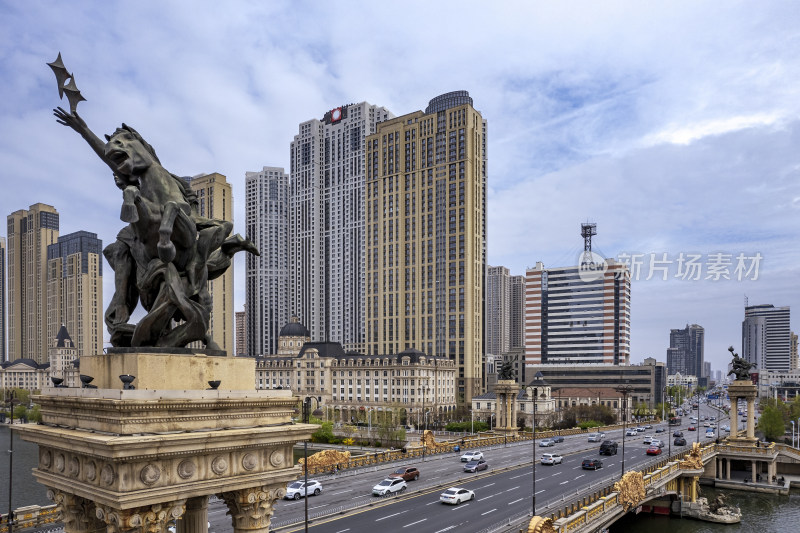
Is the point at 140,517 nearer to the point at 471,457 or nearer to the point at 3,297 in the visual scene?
the point at 471,457

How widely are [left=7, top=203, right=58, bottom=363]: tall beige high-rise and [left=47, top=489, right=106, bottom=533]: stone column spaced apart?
18867 cm

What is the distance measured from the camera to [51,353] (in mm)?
151000

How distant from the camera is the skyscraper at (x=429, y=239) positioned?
136m

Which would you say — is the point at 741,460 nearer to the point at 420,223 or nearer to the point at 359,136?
the point at 420,223

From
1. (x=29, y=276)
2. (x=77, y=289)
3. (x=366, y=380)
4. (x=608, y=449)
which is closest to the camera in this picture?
(x=608, y=449)

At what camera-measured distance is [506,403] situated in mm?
73500

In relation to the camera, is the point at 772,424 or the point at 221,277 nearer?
the point at 772,424

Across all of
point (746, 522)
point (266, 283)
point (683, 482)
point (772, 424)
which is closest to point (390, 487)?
point (683, 482)

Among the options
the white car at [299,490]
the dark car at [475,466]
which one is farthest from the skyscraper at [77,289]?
the white car at [299,490]

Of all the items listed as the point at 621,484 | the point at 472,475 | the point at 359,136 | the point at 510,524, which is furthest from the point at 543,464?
the point at 359,136

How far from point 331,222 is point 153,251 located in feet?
589

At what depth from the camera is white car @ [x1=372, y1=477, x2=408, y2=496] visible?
127 feet

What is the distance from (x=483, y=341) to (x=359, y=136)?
2998 inches

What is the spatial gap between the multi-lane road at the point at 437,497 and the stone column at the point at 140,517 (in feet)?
69.7
